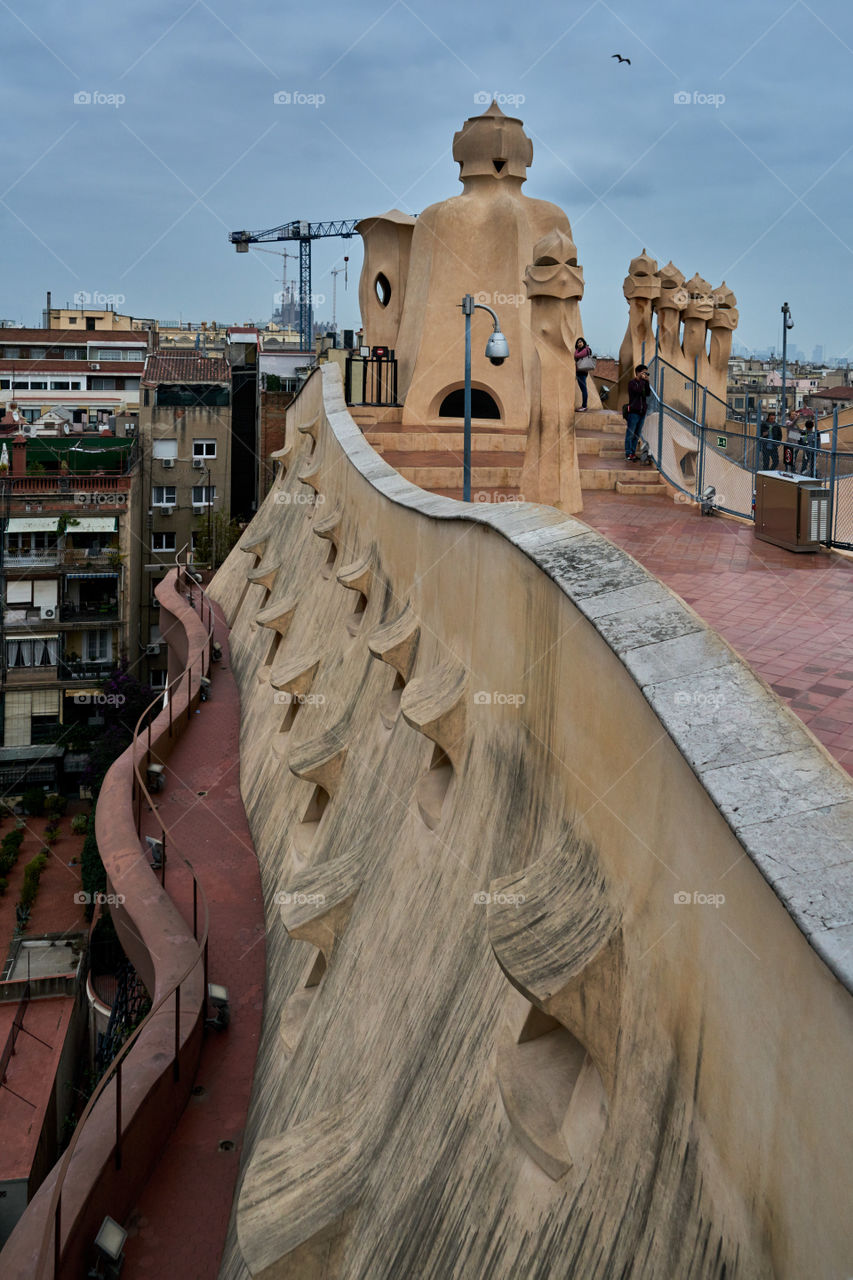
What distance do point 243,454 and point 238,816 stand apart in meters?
30.8

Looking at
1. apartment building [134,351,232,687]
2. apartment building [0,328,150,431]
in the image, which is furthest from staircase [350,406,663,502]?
apartment building [0,328,150,431]

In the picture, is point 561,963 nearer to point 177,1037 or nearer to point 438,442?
point 177,1037

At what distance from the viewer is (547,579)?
179 inches

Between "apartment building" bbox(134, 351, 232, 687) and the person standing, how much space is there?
23936 mm

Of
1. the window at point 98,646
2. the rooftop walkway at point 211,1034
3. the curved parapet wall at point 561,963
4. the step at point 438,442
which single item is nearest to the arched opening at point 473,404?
the step at point 438,442

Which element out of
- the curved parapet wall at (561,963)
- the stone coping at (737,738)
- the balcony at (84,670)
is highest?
the stone coping at (737,738)

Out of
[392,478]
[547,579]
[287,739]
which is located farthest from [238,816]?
[547,579]

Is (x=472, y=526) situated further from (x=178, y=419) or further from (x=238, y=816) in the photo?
(x=178, y=419)

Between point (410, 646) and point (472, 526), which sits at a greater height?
point (472, 526)

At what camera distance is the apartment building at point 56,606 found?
34688mm

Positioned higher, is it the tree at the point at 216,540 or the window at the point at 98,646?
the tree at the point at 216,540

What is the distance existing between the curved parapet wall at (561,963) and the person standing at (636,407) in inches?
400

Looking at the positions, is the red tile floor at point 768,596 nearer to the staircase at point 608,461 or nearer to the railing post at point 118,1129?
the staircase at point 608,461

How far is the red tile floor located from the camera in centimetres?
553
